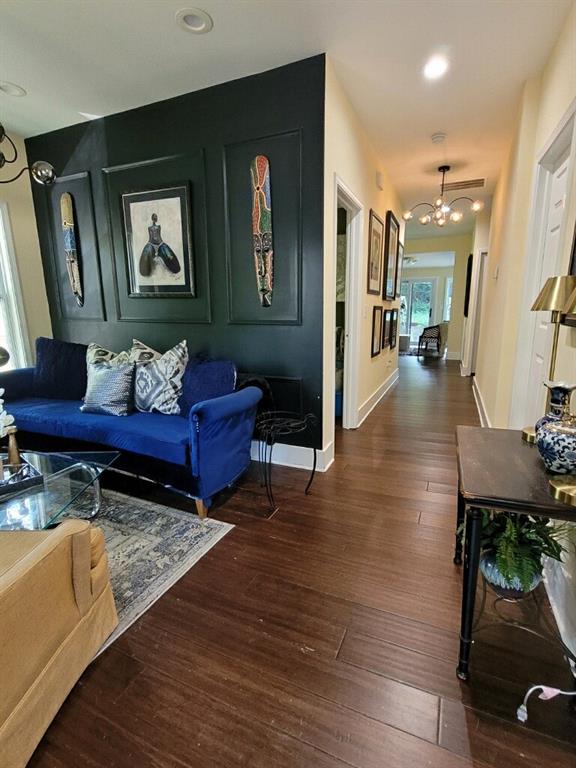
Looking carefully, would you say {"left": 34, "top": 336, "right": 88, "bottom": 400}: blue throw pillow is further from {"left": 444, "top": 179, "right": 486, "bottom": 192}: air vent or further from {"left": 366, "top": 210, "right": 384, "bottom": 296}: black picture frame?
{"left": 444, "top": 179, "right": 486, "bottom": 192}: air vent

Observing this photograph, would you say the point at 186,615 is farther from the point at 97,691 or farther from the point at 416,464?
the point at 416,464

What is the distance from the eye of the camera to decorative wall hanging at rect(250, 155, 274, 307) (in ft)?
8.77

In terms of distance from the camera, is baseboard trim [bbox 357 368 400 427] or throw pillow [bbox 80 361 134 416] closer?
throw pillow [bbox 80 361 134 416]

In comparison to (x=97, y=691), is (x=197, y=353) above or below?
above

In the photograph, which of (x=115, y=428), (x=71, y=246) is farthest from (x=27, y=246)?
(x=115, y=428)

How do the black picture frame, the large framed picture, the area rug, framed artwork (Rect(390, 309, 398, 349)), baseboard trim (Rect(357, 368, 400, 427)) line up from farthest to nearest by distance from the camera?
framed artwork (Rect(390, 309, 398, 349)), baseboard trim (Rect(357, 368, 400, 427)), the black picture frame, the large framed picture, the area rug

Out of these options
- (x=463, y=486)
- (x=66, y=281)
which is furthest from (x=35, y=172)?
(x=463, y=486)

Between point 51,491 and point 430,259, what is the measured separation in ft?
34.5

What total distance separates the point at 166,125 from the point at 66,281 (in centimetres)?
185

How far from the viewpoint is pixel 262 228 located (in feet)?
8.97

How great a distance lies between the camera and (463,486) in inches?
45.5

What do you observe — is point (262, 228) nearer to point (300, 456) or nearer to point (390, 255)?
point (300, 456)

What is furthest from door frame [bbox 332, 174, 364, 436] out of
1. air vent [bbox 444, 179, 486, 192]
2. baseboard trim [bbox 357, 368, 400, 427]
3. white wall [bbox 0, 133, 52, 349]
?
white wall [bbox 0, 133, 52, 349]

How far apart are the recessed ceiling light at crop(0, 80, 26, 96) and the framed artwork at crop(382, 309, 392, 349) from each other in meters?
4.22
